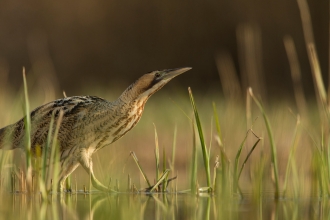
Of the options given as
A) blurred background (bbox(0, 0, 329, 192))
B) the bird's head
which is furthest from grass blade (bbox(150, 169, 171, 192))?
blurred background (bbox(0, 0, 329, 192))

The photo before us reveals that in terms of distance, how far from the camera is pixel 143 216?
243 centimetres

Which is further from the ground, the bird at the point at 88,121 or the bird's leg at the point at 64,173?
the bird at the point at 88,121

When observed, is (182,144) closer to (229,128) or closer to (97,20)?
(229,128)

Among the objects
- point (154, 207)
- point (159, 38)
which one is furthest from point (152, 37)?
point (154, 207)

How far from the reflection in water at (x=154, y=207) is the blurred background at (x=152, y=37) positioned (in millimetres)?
6836

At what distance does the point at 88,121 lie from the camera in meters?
3.59

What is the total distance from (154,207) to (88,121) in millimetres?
996

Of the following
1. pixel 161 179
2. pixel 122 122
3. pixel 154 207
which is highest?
pixel 122 122

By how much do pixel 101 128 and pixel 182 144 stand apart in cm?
243

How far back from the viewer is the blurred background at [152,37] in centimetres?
1000

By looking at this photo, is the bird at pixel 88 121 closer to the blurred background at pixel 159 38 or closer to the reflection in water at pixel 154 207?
the reflection in water at pixel 154 207

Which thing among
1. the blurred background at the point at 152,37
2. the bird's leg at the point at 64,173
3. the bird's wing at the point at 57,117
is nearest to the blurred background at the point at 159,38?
the blurred background at the point at 152,37

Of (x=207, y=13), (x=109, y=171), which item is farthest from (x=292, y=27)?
(x=109, y=171)

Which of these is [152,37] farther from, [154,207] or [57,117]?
[154,207]
